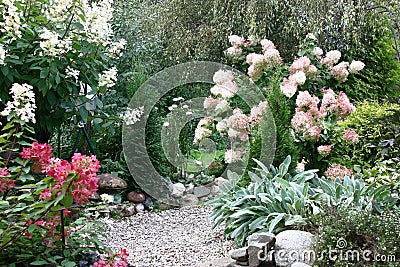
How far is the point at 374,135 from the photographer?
14.9 feet

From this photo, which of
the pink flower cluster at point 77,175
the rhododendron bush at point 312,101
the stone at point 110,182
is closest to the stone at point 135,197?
the stone at point 110,182

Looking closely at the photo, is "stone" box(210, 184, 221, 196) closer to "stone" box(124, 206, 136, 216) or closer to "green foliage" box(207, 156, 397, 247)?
"stone" box(124, 206, 136, 216)

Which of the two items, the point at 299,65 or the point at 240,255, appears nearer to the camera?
the point at 240,255

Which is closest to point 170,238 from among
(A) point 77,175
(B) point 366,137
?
(B) point 366,137

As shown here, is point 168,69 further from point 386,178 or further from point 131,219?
Answer: point 386,178

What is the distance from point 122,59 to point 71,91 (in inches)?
119

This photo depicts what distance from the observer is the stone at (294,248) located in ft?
9.10

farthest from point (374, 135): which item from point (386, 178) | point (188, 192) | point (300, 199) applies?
point (188, 192)

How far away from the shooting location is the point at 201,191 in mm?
5414

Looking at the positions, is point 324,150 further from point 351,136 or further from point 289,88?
point 289,88

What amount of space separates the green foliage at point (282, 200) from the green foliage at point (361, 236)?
283 mm

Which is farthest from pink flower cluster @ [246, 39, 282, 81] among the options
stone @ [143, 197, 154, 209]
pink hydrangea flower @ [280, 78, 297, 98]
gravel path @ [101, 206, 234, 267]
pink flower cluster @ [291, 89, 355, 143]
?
stone @ [143, 197, 154, 209]

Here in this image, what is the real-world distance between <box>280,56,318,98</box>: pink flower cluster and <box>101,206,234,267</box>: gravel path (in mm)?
1397

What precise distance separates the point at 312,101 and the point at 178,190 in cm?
179
